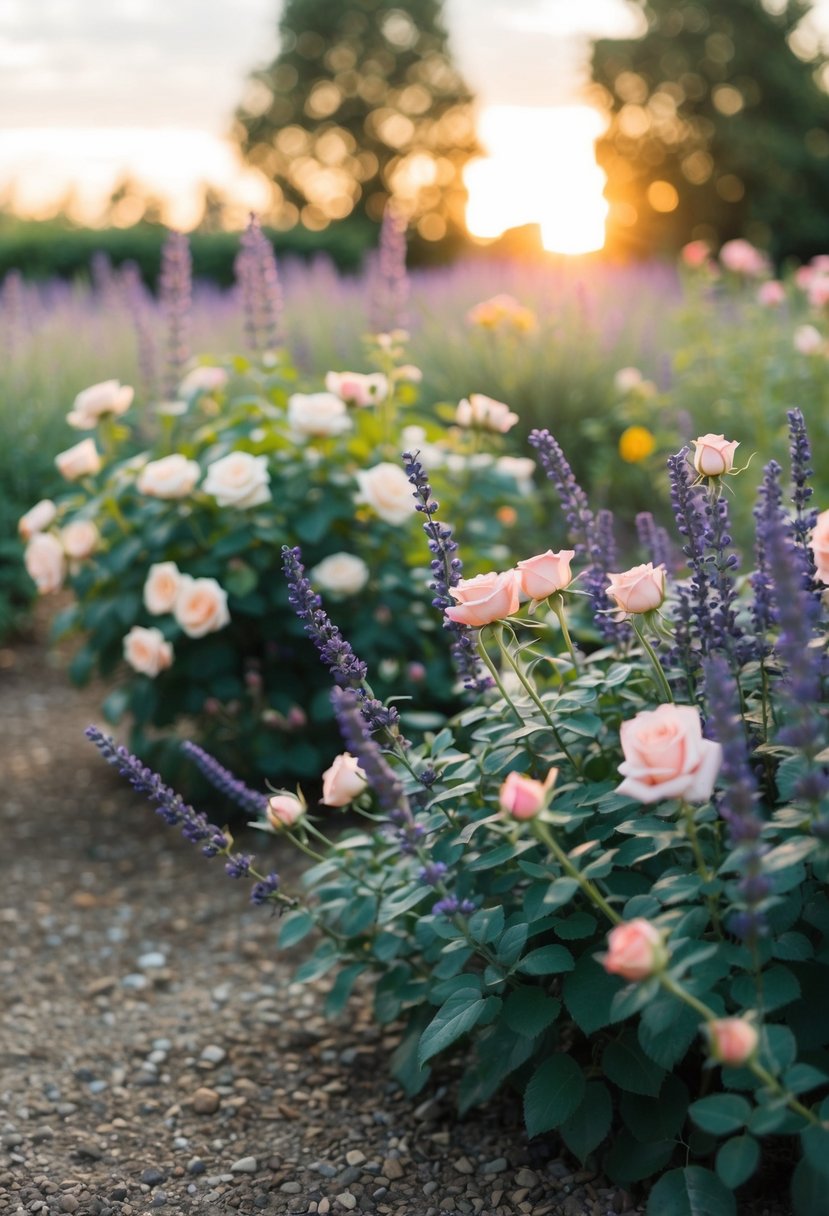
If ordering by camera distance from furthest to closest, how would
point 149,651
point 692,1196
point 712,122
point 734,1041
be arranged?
point 712,122, point 149,651, point 692,1196, point 734,1041

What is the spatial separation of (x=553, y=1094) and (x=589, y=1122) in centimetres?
8

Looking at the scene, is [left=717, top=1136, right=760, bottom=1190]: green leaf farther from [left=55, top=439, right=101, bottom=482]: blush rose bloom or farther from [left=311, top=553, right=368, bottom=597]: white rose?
[left=55, top=439, right=101, bottom=482]: blush rose bloom

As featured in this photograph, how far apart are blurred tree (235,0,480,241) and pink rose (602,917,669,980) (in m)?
28.8

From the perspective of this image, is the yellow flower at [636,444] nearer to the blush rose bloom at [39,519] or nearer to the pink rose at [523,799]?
the blush rose bloom at [39,519]

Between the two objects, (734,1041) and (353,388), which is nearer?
(734,1041)

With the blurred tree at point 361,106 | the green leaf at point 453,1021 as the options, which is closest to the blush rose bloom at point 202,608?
the green leaf at point 453,1021

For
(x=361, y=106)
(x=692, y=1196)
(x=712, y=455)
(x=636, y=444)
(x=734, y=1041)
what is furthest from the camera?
(x=361, y=106)

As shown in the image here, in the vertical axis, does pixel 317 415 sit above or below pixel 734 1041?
above

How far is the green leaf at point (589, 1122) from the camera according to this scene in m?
1.67

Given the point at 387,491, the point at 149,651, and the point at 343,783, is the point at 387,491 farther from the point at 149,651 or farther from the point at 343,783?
the point at 343,783

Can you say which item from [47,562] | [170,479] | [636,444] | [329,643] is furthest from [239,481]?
[636,444]

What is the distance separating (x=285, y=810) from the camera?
5.96ft

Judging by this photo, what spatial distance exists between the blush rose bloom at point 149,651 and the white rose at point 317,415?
67 centimetres

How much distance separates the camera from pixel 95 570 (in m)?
3.44
